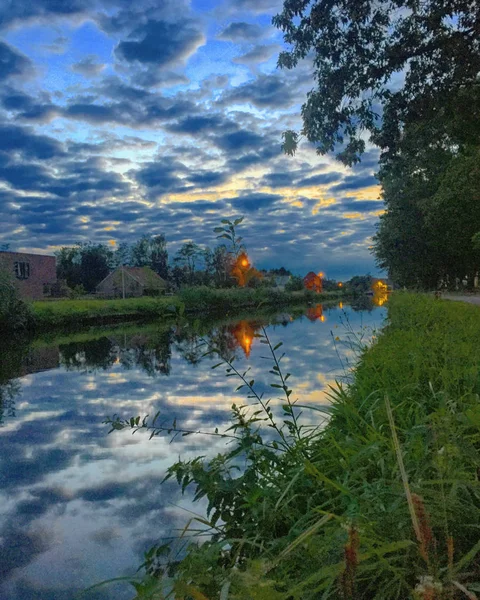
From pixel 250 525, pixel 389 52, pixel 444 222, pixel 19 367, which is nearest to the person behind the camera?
pixel 250 525

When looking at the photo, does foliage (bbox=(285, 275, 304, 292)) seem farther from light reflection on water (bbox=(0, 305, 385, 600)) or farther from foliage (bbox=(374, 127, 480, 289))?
light reflection on water (bbox=(0, 305, 385, 600))

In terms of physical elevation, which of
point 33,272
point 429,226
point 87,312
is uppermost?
point 429,226

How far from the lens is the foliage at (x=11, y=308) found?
30.8 m

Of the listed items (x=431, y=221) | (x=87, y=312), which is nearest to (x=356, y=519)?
(x=431, y=221)

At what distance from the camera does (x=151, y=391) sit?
1238cm

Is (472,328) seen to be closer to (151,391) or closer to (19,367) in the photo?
(151,391)

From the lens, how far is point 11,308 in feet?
104

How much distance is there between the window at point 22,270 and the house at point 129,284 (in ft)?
76.7

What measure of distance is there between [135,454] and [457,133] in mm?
11210

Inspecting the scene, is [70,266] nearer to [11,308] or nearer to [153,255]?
[153,255]

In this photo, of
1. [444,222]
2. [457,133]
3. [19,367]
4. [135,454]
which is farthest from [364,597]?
[444,222]

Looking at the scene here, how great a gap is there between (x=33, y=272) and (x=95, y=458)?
175 ft

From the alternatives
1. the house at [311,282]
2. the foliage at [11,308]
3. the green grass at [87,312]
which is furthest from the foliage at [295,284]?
the foliage at [11,308]

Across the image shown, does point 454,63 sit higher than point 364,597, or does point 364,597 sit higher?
point 454,63
